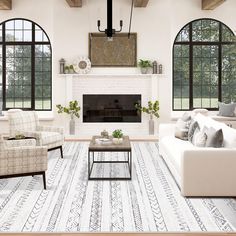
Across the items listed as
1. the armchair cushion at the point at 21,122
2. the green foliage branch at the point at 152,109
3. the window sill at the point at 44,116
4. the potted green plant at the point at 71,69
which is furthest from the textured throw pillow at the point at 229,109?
the armchair cushion at the point at 21,122

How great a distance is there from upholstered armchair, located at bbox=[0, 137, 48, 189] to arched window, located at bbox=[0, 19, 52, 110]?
18.9ft

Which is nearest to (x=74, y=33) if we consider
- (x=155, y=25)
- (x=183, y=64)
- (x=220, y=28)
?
(x=155, y=25)

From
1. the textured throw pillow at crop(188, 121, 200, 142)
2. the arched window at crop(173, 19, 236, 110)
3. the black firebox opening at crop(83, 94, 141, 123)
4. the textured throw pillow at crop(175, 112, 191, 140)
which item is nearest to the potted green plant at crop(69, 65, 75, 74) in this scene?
the black firebox opening at crop(83, 94, 141, 123)

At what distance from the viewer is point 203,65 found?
36.1ft

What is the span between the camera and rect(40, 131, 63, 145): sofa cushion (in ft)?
23.7

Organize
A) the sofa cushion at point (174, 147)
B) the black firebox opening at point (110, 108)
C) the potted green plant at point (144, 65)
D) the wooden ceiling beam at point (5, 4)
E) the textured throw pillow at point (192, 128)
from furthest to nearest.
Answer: the black firebox opening at point (110, 108), the potted green plant at point (144, 65), the wooden ceiling beam at point (5, 4), the textured throw pillow at point (192, 128), the sofa cushion at point (174, 147)

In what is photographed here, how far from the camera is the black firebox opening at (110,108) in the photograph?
10609mm

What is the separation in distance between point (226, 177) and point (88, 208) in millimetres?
1567

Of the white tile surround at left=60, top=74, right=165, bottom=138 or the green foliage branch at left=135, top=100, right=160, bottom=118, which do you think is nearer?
the green foliage branch at left=135, top=100, right=160, bottom=118

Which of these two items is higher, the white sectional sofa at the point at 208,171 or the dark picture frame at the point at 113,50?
the dark picture frame at the point at 113,50

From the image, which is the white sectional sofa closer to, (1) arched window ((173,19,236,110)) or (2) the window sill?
(2) the window sill

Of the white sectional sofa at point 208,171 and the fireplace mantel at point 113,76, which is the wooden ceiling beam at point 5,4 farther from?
the white sectional sofa at point 208,171

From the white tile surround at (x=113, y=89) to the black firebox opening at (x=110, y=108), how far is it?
0.34 ft

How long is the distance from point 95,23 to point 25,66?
2.16 m
